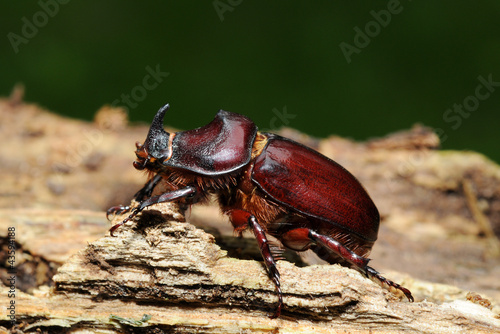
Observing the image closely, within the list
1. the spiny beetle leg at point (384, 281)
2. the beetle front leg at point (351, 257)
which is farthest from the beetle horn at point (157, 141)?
the spiny beetle leg at point (384, 281)

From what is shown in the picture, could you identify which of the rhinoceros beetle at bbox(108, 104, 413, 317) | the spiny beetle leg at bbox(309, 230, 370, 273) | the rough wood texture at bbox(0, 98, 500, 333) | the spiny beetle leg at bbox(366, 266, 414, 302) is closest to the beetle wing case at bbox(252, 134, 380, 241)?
the rhinoceros beetle at bbox(108, 104, 413, 317)

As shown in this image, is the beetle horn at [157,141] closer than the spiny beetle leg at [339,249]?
No

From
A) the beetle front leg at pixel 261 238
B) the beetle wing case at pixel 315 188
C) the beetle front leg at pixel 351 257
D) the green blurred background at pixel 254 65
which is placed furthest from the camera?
the green blurred background at pixel 254 65

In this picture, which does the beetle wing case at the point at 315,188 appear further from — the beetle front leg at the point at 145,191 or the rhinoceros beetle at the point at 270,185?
the beetle front leg at the point at 145,191

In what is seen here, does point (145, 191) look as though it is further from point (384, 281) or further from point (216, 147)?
point (384, 281)

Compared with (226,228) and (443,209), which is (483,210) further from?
(226,228)

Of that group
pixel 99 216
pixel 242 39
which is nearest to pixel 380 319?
pixel 99 216

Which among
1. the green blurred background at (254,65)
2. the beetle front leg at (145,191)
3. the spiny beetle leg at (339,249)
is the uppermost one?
the green blurred background at (254,65)
